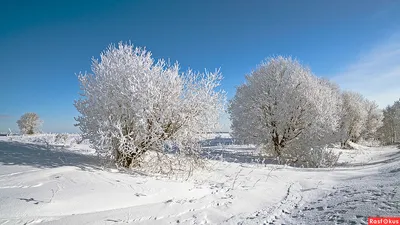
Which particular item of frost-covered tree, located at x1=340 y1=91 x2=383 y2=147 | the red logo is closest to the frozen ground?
the red logo

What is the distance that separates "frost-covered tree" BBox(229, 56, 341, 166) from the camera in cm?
1544

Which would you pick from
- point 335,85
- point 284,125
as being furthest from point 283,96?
point 335,85

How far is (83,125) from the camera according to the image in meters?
8.55

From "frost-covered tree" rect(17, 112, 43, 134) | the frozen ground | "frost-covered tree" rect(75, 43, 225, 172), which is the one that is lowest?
the frozen ground

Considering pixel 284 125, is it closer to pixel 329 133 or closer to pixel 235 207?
pixel 329 133

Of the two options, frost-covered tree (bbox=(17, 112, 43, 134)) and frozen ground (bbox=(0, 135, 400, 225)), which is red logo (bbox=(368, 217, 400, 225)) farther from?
frost-covered tree (bbox=(17, 112, 43, 134))

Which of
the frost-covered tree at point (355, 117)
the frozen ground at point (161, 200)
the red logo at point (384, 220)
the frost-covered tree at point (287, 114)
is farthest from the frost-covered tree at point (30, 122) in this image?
the frost-covered tree at point (355, 117)

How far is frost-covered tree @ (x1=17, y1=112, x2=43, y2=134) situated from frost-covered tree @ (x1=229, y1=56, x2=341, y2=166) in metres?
33.5

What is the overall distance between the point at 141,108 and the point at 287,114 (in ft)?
38.2

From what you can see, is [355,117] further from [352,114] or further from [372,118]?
[372,118]

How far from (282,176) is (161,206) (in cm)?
585

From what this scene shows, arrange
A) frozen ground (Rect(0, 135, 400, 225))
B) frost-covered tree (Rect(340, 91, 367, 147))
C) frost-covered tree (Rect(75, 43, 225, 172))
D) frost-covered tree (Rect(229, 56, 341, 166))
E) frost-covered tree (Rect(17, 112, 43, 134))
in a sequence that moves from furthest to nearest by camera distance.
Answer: frost-covered tree (Rect(17, 112, 43, 134)) → frost-covered tree (Rect(340, 91, 367, 147)) → frost-covered tree (Rect(229, 56, 341, 166)) → frost-covered tree (Rect(75, 43, 225, 172)) → frozen ground (Rect(0, 135, 400, 225))

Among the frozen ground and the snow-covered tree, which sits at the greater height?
the snow-covered tree

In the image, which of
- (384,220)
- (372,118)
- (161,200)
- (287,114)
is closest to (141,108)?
(161,200)
